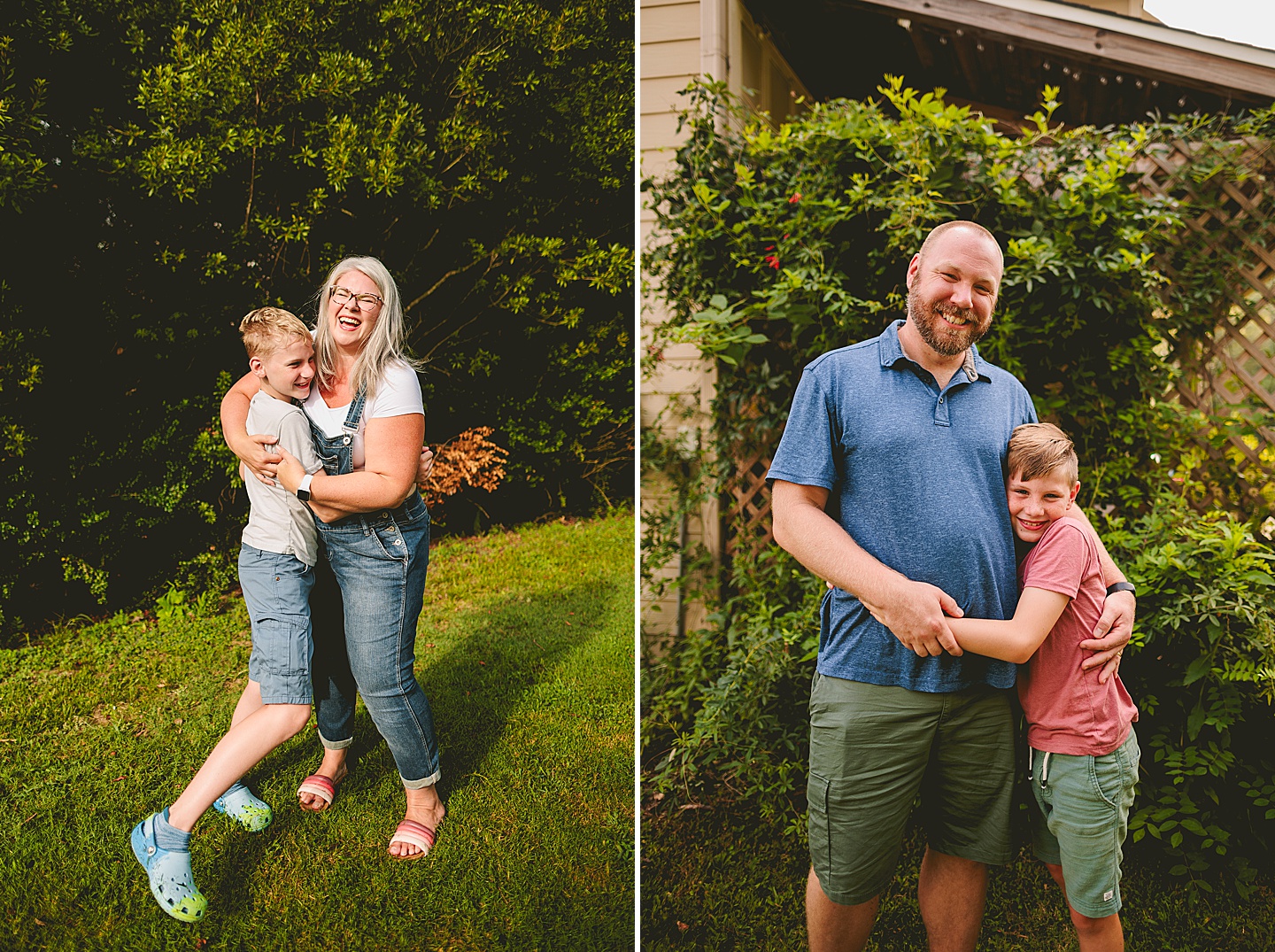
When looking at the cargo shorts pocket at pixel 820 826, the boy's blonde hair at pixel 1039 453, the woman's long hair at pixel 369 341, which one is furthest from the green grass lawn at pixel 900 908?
the woman's long hair at pixel 369 341

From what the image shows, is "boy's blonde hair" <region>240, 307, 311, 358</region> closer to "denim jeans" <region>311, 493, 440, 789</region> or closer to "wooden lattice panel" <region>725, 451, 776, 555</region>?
"denim jeans" <region>311, 493, 440, 789</region>

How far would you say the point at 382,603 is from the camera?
228 cm

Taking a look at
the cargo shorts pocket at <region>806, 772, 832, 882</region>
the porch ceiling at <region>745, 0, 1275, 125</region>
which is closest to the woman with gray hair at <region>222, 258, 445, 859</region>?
the cargo shorts pocket at <region>806, 772, 832, 882</region>

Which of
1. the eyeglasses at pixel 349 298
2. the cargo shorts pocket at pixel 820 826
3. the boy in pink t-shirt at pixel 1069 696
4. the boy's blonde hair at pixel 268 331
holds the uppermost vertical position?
the eyeglasses at pixel 349 298

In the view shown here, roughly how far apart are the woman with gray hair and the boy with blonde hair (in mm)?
58

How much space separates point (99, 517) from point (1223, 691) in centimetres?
421

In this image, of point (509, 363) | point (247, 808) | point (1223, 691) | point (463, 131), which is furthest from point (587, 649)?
point (463, 131)

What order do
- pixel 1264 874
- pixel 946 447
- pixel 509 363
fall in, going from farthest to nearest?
pixel 509 363, pixel 1264 874, pixel 946 447

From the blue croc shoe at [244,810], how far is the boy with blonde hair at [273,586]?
7.3 inches

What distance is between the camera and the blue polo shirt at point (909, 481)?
170 centimetres

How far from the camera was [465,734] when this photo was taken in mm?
2949

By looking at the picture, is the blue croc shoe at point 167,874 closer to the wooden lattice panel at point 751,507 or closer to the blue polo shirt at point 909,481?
the blue polo shirt at point 909,481

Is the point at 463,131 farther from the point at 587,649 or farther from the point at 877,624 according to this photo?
the point at 877,624

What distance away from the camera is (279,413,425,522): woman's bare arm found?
6.81 ft
